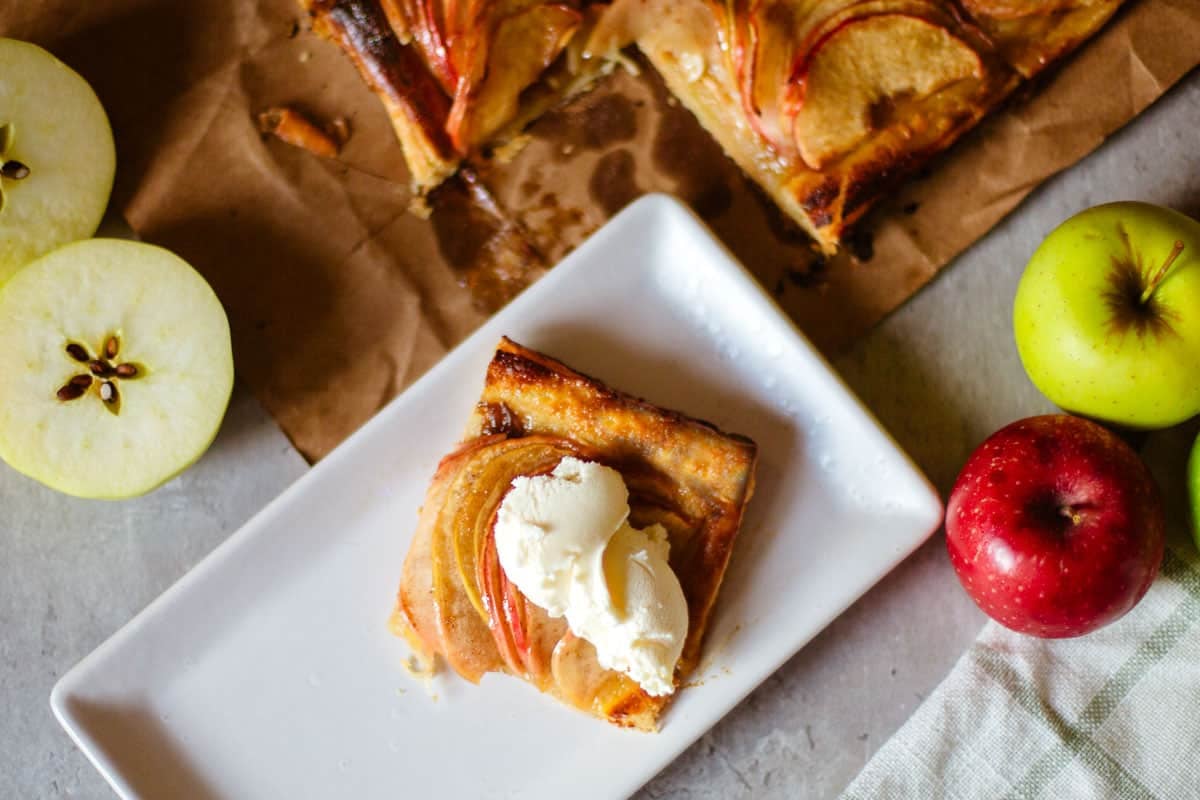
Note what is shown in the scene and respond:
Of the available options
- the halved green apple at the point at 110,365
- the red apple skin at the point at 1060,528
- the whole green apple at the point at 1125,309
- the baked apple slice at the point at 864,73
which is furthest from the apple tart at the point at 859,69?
the halved green apple at the point at 110,365

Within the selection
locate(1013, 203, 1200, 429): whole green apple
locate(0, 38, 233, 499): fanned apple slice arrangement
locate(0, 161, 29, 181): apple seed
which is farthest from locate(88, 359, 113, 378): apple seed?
locate(1013, 203, 1200, 429): whole green apple

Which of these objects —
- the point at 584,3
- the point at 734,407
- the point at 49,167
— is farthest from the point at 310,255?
the point at 734,407

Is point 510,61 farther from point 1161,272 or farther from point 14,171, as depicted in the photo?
point 1161,272

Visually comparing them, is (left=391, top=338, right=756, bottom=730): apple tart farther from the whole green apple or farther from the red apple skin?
the whole green apple

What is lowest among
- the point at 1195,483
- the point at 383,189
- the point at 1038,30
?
the point at 1195,483

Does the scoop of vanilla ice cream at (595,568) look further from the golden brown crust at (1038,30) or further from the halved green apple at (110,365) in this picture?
the golden brown crust at (1038,30)

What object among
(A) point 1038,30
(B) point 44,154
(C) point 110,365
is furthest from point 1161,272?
(B) point 44,154
